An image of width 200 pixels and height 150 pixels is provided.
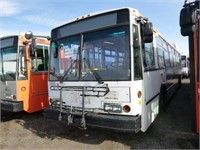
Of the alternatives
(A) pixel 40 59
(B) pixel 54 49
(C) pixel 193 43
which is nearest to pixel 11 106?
(A) pixel 40 59

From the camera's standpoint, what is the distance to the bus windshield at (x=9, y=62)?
6.68m

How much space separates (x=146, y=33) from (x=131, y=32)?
37 cm

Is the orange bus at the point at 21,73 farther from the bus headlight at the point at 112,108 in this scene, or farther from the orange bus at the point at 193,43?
the orange bus at the point at 193,43

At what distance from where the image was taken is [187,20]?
3629 millimetres

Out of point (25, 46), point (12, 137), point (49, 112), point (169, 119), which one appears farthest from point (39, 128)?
point (169, 119)

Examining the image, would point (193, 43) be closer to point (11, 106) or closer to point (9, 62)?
point (11, 106)

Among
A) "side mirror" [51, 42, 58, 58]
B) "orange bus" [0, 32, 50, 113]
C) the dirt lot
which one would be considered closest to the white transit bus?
"side mirror" [51, 42, 58, 58]

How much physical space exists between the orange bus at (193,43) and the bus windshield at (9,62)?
504 cm

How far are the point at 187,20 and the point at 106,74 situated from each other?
1787 millimetres

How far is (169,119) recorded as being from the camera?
650 centimetres

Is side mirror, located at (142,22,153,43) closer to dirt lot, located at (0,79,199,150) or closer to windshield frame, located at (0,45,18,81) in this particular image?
dirt lot, located at (0,79,199,150)

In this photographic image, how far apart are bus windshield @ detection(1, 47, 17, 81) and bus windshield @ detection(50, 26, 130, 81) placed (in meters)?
2.07

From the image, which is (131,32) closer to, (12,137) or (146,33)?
(146,33)

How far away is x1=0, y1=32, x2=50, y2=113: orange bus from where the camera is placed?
6622mm
